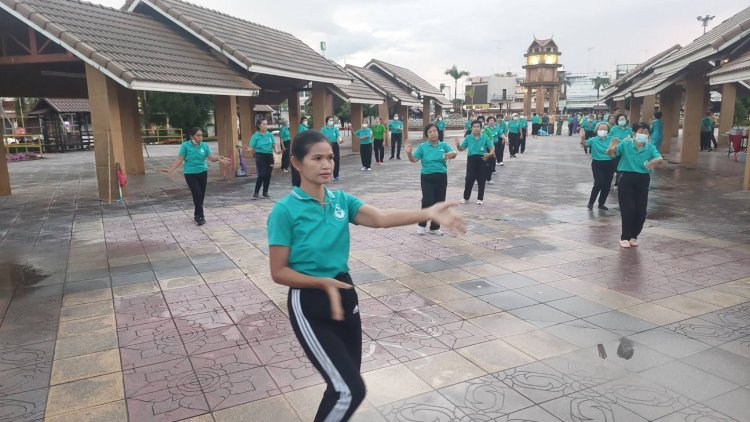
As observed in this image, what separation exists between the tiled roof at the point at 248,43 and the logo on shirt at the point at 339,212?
13.6 meters

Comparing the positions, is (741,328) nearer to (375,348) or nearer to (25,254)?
(375,348)

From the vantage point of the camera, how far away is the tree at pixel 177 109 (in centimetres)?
3409

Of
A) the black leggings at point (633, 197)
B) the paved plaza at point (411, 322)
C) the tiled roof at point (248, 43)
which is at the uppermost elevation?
the tiled roof at point (248, 43)

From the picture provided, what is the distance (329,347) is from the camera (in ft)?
8.24

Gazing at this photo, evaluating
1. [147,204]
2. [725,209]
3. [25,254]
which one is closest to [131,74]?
[147,204]

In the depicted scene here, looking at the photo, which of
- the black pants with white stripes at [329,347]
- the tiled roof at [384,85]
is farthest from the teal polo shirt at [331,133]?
the tiled roof at [384,85]

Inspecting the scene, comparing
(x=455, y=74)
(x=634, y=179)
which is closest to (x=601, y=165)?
(x=634, y=179)

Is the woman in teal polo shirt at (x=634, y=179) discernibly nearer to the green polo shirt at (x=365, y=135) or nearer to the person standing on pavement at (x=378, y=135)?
the green polo shirt at (x=365, y=135)

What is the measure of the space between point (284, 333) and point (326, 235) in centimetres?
238

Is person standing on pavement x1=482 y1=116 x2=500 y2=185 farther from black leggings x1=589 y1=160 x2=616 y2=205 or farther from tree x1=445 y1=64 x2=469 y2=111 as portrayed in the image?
tree x1=445 y1=64 x2=469 y2=111

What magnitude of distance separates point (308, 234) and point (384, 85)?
92.1ft

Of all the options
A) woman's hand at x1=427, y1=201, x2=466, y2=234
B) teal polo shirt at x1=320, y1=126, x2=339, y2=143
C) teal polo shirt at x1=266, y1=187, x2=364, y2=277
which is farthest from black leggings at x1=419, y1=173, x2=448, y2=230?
teal polo shirt at x1=320, y1=126, x2=339, y2=143

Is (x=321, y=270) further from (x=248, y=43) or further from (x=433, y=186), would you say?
(x=248, y=43)

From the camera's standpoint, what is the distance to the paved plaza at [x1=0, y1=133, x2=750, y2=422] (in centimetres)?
358
